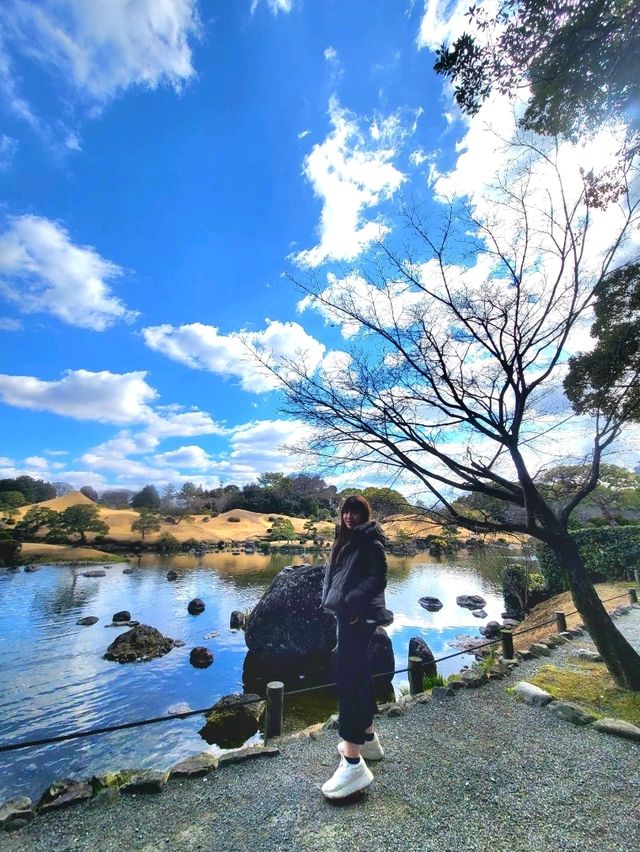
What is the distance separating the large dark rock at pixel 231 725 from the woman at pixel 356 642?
14.5 ft

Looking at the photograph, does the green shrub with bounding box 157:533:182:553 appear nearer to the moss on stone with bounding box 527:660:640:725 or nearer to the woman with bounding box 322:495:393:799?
the moss on stone with bounding box 527:660:640:725

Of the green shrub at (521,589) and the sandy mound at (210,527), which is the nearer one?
the green shrub at (521,589)

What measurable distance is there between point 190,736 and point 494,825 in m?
6.28

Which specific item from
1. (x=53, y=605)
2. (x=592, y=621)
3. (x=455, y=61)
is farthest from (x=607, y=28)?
(x=53, y=605)

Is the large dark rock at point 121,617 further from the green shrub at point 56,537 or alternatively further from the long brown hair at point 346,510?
the green shrub at point 56,537

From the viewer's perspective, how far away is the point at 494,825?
2.70m

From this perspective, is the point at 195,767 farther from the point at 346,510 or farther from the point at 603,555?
the point at 603,555

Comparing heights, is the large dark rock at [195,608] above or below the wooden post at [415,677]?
below

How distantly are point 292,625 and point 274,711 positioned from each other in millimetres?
6775

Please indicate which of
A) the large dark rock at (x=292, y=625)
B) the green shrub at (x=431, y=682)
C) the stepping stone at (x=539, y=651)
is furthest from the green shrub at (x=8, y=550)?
the stepping stone at (x=539, y=651)

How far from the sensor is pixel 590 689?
548cm

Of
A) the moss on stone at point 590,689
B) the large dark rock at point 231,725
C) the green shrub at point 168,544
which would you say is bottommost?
the large dark rock at point 231,725

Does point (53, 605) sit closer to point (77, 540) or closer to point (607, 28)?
point (607, 28)

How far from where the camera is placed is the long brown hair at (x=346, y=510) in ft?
10.8
